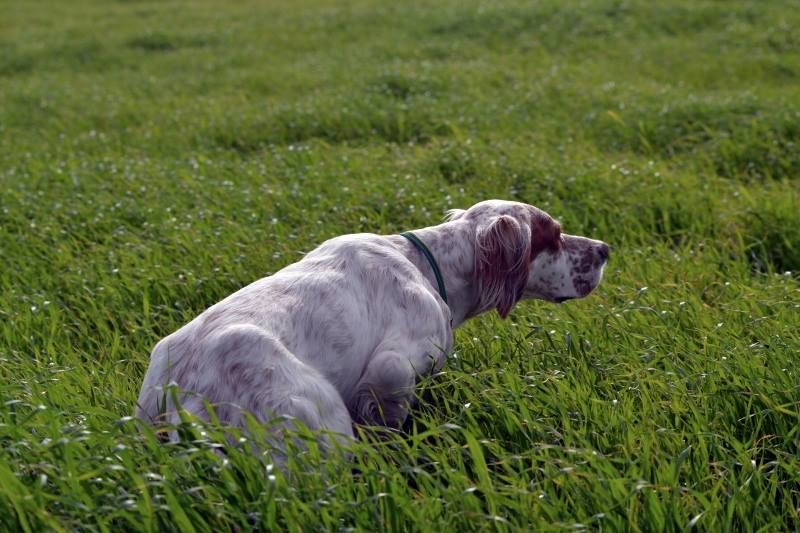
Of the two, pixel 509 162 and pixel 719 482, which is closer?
pixel 719 482

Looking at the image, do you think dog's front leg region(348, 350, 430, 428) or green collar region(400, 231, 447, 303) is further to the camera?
green collar region(400, 231, 447, 303)

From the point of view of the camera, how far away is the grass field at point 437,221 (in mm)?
2891

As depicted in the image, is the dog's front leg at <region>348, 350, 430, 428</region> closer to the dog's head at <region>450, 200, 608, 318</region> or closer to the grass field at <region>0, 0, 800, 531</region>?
the grass field at <region>0, 0, 800, 531</region>

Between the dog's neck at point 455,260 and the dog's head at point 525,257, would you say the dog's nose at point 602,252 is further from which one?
the dog's neck at point 455,260

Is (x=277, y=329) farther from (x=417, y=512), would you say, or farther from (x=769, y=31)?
(x=769, y=31)

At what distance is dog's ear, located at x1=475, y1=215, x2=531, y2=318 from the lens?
4.21m

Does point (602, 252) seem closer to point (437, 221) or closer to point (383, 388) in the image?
point (383, 388)

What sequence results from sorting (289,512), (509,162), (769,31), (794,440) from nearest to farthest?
(289,512)
(794,440)
(509,162)
(769,31)

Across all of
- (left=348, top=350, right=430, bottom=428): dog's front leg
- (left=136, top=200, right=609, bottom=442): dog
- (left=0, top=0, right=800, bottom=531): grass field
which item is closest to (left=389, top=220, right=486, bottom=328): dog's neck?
(left=136, top=200, right=609, bottom=442): dog

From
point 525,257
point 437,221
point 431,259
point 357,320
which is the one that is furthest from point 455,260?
point 437,221

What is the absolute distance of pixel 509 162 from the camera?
802 cm

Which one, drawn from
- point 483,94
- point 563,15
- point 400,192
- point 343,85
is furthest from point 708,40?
point 400,192

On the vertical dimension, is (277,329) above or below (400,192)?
above

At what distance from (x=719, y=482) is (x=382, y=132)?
7411mm
